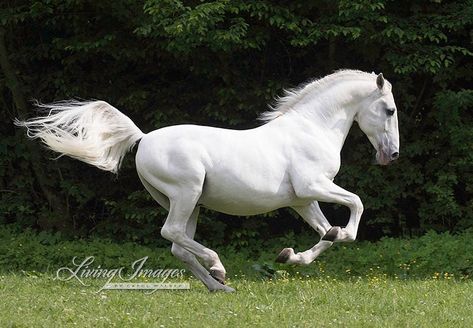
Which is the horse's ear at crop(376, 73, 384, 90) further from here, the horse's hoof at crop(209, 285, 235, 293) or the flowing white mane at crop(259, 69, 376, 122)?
the horse's hoof at crop(209, 285, 235, 293)

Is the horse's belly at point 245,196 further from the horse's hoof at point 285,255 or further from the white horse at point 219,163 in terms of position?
the horse's hoof at point 285,255

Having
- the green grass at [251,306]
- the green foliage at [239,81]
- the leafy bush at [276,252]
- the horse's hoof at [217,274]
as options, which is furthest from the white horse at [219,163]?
the green foliage at [239,81]

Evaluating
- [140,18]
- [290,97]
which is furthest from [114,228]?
[290,97]

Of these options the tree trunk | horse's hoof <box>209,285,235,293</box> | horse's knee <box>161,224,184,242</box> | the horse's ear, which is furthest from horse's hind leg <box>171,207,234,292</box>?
the tree trunk

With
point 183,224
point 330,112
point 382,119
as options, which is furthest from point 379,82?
point 183,224

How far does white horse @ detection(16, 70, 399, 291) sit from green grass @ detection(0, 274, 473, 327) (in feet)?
1.50

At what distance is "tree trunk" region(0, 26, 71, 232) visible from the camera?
45.4 feet

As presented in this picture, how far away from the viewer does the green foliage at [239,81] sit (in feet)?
40.7

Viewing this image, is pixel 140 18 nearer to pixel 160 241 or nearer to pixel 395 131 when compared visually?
pixel 160 241

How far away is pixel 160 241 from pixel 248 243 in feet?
4.13

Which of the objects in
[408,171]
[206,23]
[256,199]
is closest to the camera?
[256,199]

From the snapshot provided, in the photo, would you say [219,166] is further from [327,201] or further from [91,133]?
[91,133]

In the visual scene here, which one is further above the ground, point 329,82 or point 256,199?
point 329,82

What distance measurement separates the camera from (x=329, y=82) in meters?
8.77
